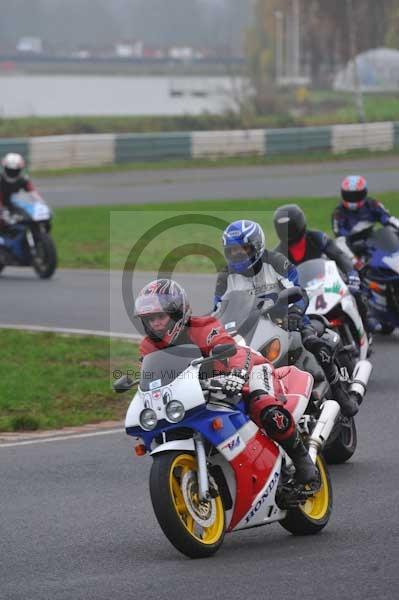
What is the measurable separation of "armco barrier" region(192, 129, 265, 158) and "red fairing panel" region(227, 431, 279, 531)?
31692 mm

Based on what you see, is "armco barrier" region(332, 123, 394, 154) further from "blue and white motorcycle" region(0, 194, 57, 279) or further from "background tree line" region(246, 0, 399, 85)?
"blue and white motorcycle" region(0, 194, 57, 279)

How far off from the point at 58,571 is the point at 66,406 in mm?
5119

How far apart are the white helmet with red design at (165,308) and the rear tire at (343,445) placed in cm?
250

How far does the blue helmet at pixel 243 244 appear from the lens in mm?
9414

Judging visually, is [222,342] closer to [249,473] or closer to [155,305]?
[155,305]

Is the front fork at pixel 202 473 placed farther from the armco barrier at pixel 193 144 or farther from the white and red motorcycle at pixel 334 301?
the armco barrier at pixel 193 144

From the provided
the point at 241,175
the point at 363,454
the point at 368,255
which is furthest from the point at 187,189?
the point at 363,454

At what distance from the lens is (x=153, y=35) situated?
18500 cm

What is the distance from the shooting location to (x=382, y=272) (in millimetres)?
14492

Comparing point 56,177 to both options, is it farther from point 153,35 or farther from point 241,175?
point 153,35

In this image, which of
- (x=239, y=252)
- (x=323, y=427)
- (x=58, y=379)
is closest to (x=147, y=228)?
(x=58, y=379)

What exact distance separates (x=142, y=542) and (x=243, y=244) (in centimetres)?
304

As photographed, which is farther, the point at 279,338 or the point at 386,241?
the point at 386,241

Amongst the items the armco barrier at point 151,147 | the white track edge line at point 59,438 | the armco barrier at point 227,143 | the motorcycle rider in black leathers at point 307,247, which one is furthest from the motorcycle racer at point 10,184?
the armco barrier at point 227,143
